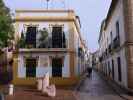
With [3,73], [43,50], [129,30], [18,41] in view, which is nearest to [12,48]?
[18,41]

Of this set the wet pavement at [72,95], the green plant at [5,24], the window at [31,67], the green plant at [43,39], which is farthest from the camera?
the window at [31,67]

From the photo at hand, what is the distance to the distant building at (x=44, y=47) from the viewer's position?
25531mm

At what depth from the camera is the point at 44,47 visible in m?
25.7

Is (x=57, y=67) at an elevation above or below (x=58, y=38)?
A: below

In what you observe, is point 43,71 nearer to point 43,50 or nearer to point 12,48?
point 43,50

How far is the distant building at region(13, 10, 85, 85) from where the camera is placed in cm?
2553

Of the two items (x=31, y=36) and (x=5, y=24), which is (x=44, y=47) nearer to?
(x=31, y=36)

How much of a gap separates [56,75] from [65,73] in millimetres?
842

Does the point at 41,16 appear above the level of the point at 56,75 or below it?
above

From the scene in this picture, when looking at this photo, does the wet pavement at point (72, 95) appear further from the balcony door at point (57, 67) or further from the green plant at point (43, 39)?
the green plant at point (43, 39)

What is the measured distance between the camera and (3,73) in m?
34.3

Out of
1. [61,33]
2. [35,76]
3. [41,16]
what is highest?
[41,16]

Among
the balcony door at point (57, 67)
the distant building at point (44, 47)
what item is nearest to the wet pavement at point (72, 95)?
the balcony door at point (57, 67)

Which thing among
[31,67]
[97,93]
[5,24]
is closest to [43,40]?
[31,67]
